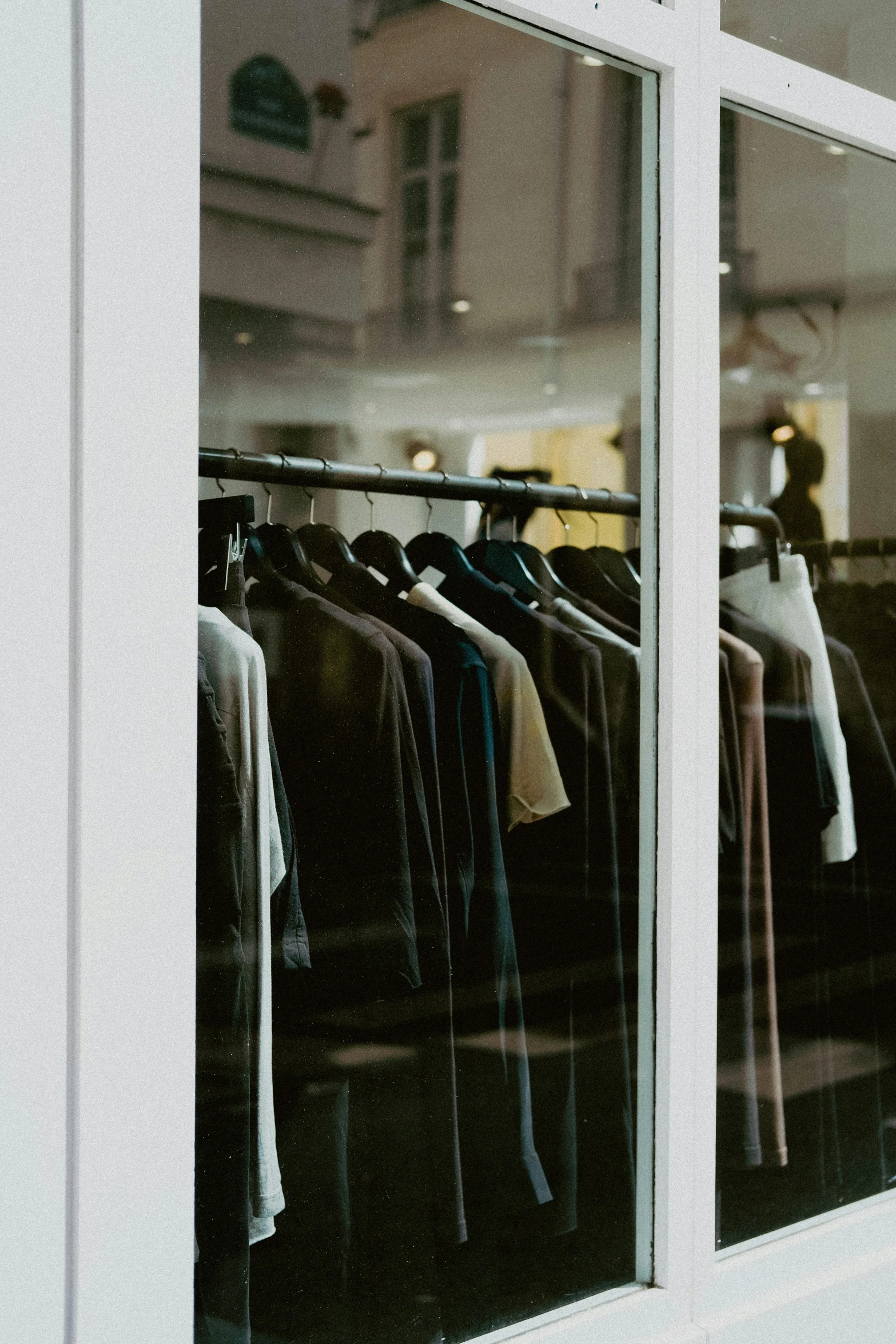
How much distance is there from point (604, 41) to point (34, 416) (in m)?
0.83

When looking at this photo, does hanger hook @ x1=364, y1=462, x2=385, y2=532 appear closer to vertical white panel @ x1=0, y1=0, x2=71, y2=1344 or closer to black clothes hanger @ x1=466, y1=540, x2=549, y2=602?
black clothes hanger @ x1=466, y1=540, x2=549, y2=602

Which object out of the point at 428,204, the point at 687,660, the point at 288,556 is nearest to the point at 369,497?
the point at 288,556

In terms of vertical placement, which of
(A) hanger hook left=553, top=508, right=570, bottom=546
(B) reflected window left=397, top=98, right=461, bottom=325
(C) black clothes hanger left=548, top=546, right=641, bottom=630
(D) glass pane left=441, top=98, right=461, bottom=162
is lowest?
(C) black clothes hanger left=548, top=546, right=641, bottom=630

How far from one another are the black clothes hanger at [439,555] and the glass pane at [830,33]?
2.40 ft

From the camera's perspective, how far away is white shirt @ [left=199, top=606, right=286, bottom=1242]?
1.22 metres

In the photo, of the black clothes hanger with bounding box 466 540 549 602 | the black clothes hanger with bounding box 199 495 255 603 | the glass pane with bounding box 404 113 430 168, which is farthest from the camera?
the glass pane with bounding box 404 113 430 168

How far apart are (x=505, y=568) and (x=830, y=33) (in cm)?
87

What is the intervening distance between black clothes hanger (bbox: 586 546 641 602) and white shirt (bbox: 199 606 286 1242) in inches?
21.4

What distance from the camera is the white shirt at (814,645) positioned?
1835 millimetres

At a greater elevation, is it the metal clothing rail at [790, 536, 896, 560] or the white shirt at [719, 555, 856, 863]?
the metal clothing rail at [790, 536, 896, 560]

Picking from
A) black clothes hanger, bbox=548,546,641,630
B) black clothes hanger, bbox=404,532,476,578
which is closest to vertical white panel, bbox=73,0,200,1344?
black clothes hanger, bbox=404,532,476,578

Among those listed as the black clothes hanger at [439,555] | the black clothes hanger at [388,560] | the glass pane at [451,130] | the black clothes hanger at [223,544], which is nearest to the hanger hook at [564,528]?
the black clothes hanger at [439,555]

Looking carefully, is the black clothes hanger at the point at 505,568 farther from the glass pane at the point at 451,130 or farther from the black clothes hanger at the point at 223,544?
the glass pane at the point at 451,130

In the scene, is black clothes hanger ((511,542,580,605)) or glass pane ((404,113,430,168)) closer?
black clothes hanger ((511,542,580,605))
